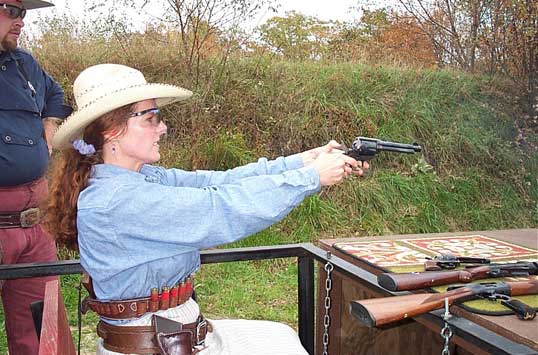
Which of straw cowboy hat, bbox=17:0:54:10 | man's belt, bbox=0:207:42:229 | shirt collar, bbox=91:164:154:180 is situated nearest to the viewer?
shirt collar, bbox=91:164:154:180

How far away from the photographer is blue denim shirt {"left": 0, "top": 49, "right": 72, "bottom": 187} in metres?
2.78

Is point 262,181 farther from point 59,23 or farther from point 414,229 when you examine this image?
point 59,23

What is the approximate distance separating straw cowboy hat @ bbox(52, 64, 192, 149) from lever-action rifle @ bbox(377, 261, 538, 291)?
0.93 meters

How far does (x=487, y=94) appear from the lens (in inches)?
308

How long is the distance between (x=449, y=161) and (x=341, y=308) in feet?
15.9

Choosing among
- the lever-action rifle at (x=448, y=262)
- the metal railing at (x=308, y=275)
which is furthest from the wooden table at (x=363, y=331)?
the lever-action rifle at (x=448, y=262)

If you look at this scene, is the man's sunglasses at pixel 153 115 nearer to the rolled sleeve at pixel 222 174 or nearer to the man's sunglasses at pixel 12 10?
the rolled sleeve at pixel 222 174

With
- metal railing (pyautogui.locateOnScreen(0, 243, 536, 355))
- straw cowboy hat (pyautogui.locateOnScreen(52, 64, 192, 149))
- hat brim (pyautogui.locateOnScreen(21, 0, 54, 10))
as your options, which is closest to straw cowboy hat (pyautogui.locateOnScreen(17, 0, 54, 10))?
hat brim (pyautogui.locateOnScreen(21, 0, 54, 10))

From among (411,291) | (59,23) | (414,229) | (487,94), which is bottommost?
(414,229)

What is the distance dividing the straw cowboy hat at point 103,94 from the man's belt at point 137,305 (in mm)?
548

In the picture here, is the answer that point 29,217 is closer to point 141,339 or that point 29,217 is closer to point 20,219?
point 20,219

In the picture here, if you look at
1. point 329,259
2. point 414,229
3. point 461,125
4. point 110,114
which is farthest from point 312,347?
point 461,125

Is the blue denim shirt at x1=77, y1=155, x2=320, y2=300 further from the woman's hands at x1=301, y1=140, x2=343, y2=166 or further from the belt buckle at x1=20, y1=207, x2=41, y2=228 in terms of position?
the belt buckle at x1=20, y1=207, x2=41, y2=228

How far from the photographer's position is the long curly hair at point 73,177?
1917mm
